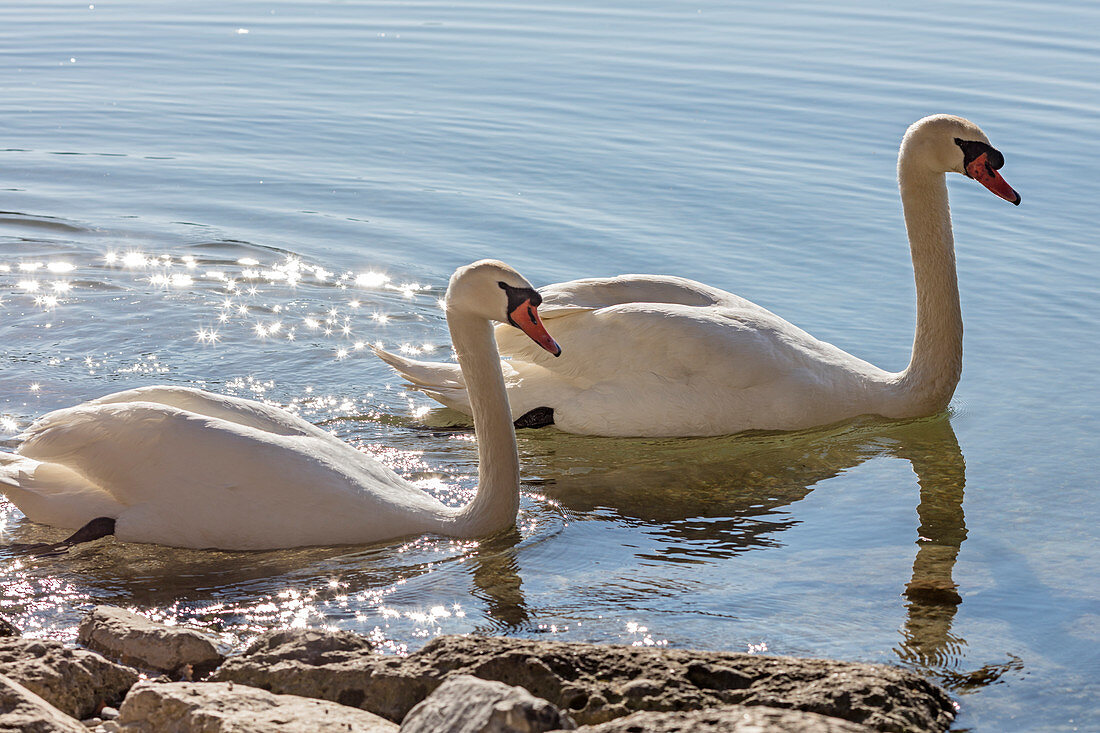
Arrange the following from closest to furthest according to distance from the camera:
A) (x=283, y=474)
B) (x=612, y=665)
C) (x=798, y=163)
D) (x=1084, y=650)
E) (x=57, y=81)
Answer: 1. (x=612, y=665)
2. (x=1084, y=650)
3. (x=283, y=474)
4. (x=798, y=163)
5. (x=57, y=81)

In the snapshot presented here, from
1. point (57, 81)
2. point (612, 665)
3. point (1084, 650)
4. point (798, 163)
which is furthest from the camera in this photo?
point (57, 81)

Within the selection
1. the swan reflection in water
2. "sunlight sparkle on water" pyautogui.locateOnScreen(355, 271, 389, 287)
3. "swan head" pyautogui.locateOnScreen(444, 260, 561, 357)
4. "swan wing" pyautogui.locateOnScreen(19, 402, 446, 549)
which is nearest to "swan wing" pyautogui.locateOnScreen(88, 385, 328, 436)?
"swan wing" pyautogui.locateOnScreen(19, 402, 446, 549)

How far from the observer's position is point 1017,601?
6.10 meters

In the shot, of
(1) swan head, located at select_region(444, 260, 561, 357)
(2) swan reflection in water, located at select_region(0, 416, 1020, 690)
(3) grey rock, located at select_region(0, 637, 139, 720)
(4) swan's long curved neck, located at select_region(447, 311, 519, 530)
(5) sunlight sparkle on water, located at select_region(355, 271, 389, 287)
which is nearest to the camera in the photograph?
(3) grey rock, located at select_region(0, 637, 139, 720)

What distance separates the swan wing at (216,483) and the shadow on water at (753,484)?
1.38 metres

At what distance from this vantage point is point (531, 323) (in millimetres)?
6379

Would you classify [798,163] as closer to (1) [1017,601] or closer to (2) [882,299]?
(2) [882,299]

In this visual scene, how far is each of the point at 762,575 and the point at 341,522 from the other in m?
1.90

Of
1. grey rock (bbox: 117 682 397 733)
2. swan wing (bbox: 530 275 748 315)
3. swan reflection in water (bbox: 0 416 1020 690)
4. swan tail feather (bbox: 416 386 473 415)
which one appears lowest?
swan reflection in water (bbox: 0 416 1020 690)

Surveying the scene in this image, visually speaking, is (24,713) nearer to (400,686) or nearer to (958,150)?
(400,686)

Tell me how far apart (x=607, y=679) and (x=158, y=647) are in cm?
167

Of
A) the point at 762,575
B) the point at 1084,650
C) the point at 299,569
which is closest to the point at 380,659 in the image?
→ the point at 299,569

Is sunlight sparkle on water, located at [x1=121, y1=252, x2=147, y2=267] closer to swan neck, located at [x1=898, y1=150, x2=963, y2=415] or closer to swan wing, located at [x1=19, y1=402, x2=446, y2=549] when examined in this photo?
swan wing, located at [x1=19, y1=402, x2=446, y2=549]

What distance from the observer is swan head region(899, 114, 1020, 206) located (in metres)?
8.19
